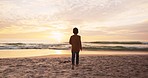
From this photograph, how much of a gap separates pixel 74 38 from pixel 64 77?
3.50m

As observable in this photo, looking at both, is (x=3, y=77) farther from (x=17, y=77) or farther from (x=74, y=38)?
(x=74, y=38)

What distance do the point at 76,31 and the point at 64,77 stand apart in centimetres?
344

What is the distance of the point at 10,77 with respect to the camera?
898cm

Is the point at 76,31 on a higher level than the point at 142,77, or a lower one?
higher

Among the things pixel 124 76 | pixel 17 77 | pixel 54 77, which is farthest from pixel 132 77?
pixel 17 77

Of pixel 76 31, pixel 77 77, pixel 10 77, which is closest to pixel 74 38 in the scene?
pixel 76 31

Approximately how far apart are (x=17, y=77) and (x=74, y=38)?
4.15m

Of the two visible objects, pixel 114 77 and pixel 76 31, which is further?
pixel 76 31

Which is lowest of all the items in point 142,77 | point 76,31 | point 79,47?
point 142,77

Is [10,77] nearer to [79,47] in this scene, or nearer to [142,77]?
[79,47]

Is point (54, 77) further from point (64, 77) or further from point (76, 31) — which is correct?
point (76, 31)

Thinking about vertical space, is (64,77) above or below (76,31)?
below

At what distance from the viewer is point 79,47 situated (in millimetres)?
12102

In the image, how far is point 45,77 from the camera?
9.02 m
